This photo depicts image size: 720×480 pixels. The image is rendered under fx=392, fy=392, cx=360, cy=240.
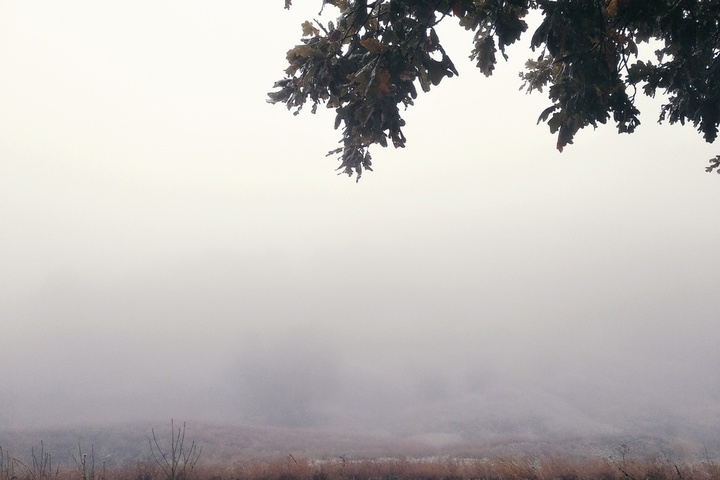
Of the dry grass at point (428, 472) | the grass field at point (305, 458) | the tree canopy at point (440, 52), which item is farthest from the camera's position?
the grass field at point (305, 458)

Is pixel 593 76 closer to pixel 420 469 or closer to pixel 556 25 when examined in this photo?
pixel 556 25

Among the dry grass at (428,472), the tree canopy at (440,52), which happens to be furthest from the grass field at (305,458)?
the tree canopy at (440,52)

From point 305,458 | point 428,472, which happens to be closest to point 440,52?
point 428,472

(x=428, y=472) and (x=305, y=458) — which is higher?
(x=428, y=472)

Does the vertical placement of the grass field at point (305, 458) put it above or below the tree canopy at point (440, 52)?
below

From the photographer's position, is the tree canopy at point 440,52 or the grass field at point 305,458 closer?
the tree canopy at point 440,52

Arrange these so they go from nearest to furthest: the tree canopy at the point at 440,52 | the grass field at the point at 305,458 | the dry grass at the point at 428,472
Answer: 1. the tree canopy at the point at 440,52
2. the dry grass at the point at 428,472
3. the grass field at the point at 305,458

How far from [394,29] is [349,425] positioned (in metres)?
58.3

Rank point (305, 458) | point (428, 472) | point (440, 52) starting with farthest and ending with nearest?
point (305, 458), point (428, 472), point (440, 52)

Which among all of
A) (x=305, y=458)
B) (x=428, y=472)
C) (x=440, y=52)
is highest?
(x=440, y=52)

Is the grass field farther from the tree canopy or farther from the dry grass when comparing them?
the tree canopy

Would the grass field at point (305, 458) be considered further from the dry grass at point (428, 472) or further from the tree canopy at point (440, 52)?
the tree canopy at point (440, 52)

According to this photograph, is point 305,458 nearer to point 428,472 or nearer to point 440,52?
point 428,472

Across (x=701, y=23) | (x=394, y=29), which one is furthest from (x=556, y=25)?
(x=701, y=23)
